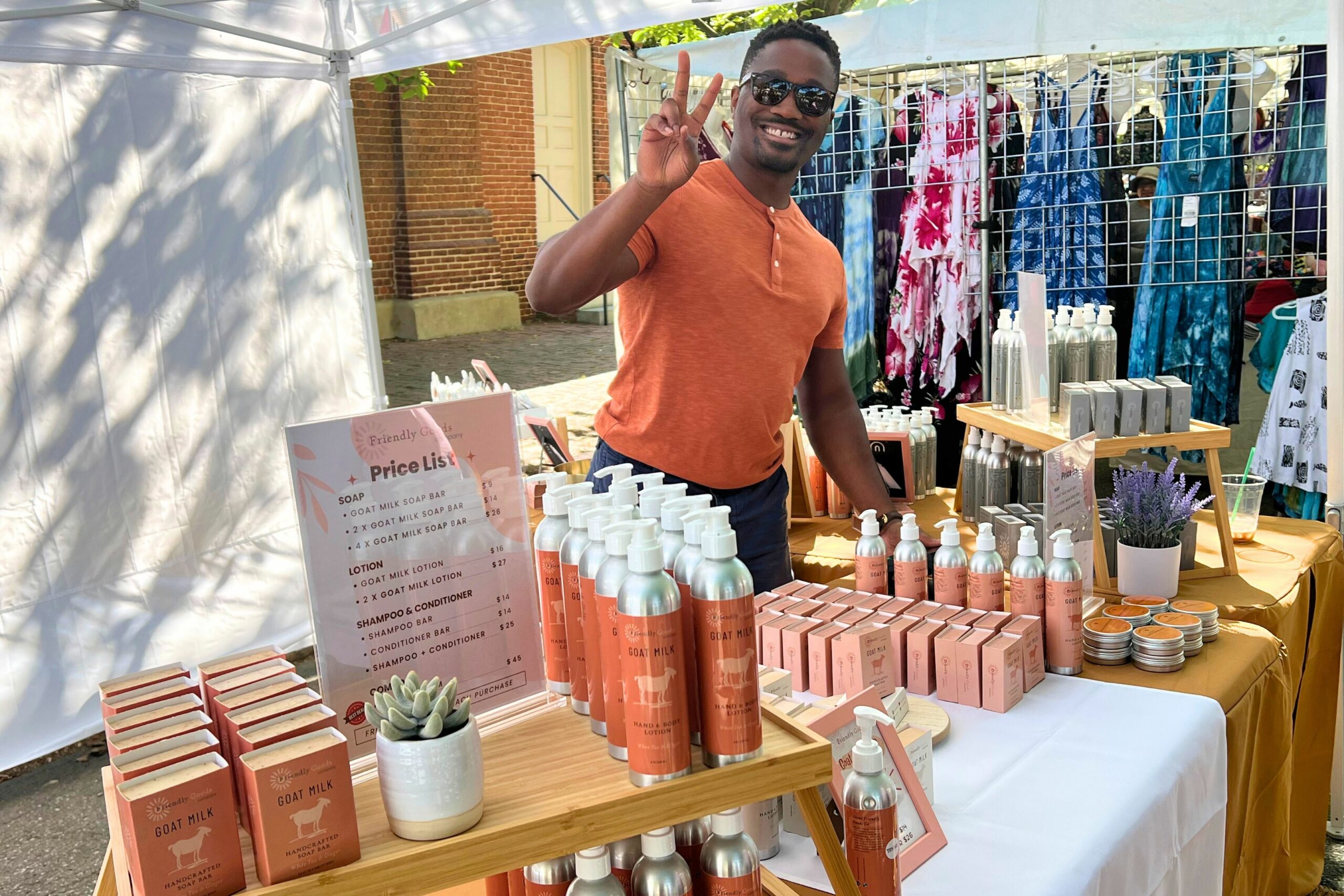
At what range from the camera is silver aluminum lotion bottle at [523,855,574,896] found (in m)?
1.13

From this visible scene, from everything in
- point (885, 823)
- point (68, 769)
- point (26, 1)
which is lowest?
point (68, 769)

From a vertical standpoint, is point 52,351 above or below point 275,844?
above

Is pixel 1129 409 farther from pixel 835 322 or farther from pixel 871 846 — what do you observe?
pixel 871 846

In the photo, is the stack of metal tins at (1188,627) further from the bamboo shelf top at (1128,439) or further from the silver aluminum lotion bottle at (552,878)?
the silver aluminum lotion bottle at (552,878)

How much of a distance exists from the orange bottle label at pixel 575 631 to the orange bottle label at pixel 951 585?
3.54 ft

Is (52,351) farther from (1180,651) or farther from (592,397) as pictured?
(592,397)

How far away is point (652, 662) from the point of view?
99 cm

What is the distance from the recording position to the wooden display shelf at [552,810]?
0.95m

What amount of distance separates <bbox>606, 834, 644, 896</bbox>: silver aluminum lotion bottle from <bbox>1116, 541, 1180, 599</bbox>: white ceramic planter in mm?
1701

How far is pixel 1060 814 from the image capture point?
1521mm

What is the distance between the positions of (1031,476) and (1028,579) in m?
1.08

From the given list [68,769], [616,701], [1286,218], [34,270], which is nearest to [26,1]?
[34,270]

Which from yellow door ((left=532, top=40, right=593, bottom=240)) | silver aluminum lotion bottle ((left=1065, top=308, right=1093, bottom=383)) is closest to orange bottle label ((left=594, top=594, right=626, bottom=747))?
silver aluminum lotion bottle ((left=1065, top=308, right=1093, bottom=383))

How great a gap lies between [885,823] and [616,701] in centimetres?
39
